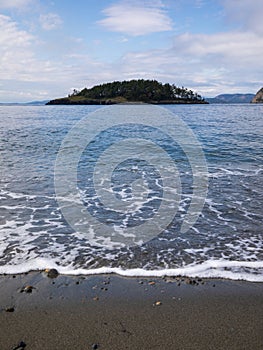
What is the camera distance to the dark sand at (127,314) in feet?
12.5

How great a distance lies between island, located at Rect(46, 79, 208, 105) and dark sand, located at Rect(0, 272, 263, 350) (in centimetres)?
15054

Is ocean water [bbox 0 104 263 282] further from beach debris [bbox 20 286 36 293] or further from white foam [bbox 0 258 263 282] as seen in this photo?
beach debris [bbox 20 286 36 293]

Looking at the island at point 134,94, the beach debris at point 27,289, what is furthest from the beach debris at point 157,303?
the island at point 134,94

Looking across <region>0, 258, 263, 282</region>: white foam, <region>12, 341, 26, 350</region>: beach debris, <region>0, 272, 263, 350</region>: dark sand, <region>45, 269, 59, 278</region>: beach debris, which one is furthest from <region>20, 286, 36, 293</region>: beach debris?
<region>12, 341, 26, 350</region>: beach debris

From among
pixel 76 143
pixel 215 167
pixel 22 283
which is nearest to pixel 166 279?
pixel 22 283

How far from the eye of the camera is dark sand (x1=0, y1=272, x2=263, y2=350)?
12.5 feet

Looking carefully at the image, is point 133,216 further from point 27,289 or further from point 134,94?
point 134,94

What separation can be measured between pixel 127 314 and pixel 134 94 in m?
160

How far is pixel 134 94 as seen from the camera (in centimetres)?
15862

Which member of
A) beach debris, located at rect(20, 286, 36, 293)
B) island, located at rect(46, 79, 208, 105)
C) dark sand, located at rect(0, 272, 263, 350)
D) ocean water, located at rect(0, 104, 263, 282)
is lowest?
ocean water, located at rect(0, 104, 263, 282)

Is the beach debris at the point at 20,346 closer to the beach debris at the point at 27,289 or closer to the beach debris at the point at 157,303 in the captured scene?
the beach debris at the point at 27,289

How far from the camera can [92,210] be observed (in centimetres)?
907

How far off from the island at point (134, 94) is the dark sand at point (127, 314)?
150539mm

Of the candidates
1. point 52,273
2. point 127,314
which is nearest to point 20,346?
point 127,314
